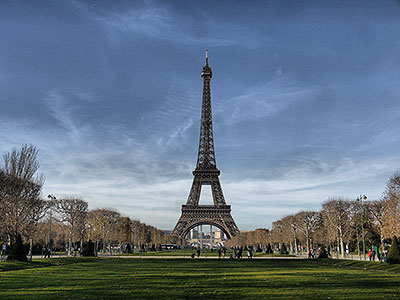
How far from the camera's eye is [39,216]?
57.4m

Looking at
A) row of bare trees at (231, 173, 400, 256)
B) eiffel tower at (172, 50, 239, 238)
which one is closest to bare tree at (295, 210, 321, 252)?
row of bare trees at (231, 173, 400, 256)

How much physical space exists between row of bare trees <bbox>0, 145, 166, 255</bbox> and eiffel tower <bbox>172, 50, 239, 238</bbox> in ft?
38.8

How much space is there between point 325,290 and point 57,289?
11.2 meters

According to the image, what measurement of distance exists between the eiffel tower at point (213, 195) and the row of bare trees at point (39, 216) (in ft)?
38.8

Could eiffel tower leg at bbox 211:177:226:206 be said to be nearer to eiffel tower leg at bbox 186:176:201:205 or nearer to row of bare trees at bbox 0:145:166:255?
eiffel tower leg at bbox 186:176:201:205

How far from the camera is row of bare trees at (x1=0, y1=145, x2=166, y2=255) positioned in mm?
42375

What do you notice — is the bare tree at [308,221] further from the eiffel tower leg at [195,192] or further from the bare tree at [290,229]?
the eiffel tower leg at [195,192]

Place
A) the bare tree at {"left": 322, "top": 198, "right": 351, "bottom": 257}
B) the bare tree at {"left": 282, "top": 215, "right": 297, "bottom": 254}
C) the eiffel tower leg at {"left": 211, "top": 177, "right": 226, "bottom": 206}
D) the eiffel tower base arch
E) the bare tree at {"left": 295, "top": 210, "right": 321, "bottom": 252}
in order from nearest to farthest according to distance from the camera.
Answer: the bare tree at {"left": 322, "top": 198, "right": 351, "bottom": 257}, the bare tree at {"left": 295, "top": 210, "right": 321, "bottom": 252}, the bare tree at {"left": 282, "top": 215, "right": 297, "bottom": 254}, the eiffel tower base arch, the eiffel tower leg at {"left": 211, "top": 177, "right": 226, "bottom": 206}

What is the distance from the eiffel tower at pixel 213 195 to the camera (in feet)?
291

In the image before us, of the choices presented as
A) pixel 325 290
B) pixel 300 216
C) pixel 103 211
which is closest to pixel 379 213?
pixel 300 216

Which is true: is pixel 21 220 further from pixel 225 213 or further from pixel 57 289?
pixel 225 213

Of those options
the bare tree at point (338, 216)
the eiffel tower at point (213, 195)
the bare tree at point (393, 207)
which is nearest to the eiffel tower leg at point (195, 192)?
the eiffel tower at point (213, 195)

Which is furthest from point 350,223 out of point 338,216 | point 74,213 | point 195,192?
point 74,213

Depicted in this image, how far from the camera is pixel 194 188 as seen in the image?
9300cm
